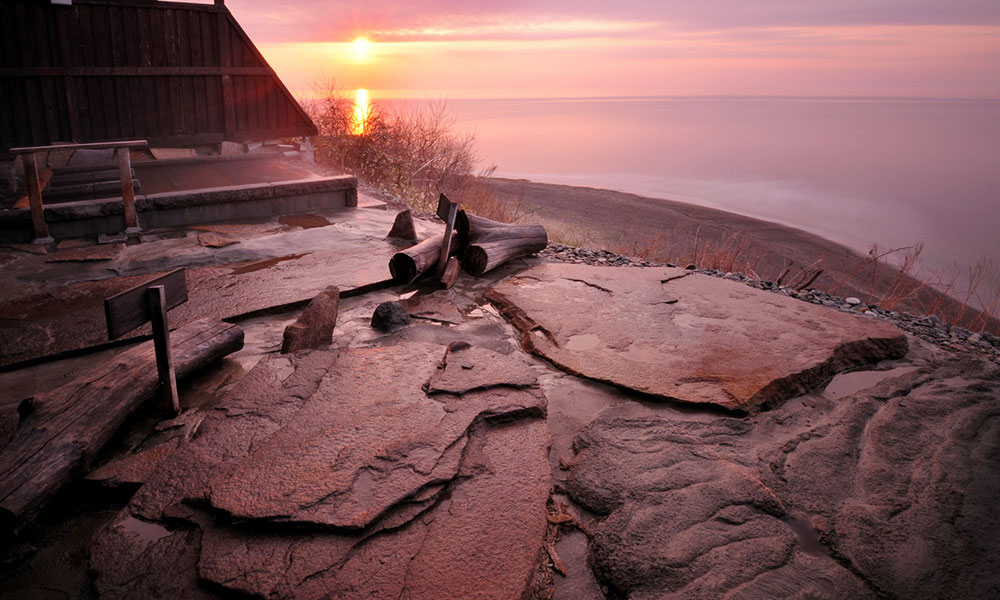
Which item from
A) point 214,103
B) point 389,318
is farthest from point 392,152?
point 389,318

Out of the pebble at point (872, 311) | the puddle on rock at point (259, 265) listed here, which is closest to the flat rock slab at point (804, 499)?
the pebble at point (872, 311)

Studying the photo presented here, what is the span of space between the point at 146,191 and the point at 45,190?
1133mm

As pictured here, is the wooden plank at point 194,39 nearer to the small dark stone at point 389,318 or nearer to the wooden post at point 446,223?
the wooden post at point 446,223

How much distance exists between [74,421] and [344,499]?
1.35m

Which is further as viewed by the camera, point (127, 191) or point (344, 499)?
point (127, 191)

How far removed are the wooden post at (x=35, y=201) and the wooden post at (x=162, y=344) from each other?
13.3 ft

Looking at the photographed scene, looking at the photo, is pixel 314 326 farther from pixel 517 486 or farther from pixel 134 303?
pixel 517 486

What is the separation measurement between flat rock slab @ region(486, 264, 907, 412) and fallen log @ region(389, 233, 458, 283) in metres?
0.65

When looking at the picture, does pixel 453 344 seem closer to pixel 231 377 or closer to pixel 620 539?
pixel 231 377

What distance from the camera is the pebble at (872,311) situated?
4.69 meters

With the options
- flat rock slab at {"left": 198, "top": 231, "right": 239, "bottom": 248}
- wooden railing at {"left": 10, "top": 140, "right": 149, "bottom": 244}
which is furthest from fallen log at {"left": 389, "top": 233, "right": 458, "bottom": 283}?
wooden railing at {"left": 10, "top": 140, "right": 149, "bottom": 244}

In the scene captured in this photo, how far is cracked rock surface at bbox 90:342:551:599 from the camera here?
2.02 metres

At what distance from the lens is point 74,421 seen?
264cm

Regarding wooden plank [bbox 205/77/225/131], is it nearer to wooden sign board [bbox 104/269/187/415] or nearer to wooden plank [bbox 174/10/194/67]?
wooden plank [bbox 174/10/194/67]
